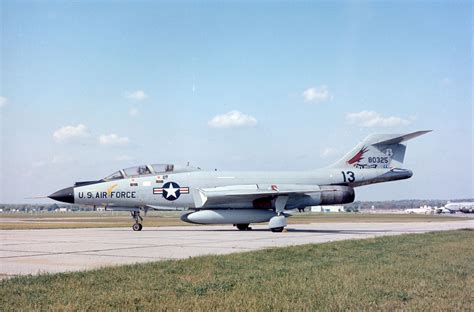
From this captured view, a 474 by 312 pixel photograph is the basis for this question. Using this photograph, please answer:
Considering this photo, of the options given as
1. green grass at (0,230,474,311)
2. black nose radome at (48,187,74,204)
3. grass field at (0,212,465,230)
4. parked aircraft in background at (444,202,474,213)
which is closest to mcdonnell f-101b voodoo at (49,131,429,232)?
black nose radome at (48,187,74,204)

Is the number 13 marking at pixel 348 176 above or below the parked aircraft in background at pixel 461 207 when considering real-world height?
above

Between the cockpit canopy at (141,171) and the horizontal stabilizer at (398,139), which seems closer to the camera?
the cockpit canopy at (141,171)

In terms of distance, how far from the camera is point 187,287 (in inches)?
297

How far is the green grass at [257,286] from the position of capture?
6277 millimetres

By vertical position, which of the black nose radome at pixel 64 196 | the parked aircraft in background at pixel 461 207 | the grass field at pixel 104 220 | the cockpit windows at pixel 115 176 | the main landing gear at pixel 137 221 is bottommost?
the parked aircraft in background at pixel 461 207

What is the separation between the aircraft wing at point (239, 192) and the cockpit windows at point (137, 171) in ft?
8.14

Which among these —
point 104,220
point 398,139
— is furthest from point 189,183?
point 104,220

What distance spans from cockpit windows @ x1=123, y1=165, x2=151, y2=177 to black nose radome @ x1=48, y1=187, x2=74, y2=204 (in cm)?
270

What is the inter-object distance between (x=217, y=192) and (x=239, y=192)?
104cm

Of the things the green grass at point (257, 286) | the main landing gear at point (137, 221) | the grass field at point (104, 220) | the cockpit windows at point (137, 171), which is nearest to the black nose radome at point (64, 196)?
the cockpit windows at point (137, 171)

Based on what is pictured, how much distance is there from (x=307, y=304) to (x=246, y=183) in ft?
63.5

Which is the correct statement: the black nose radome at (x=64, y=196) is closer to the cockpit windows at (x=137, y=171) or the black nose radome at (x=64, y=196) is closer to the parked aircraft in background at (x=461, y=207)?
the cockpit windows at (x=137, y=171)

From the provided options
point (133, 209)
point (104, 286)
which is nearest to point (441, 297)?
point (104, 286)

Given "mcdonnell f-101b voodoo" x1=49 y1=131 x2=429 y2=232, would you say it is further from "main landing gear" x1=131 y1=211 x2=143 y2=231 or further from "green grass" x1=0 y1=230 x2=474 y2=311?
"green grass" x1=0 y1=230 x2=474 y2=311
